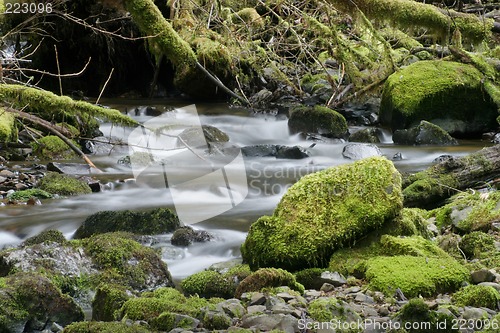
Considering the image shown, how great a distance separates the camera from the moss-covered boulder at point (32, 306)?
4.02 metres

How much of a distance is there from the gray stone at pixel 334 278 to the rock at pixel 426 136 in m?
8.03

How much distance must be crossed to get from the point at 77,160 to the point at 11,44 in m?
5.30

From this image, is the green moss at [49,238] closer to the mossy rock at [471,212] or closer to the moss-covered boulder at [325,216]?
the moss-covered boulder at [325,216]

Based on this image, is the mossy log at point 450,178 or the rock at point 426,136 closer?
the mossy log at point 450,178

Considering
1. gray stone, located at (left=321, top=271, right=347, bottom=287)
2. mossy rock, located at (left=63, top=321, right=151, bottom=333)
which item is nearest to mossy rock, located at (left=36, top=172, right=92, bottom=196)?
gray stone, located at (left=321, top=271, right=347, bottom=287)

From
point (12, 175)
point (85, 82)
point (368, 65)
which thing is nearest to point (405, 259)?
point (12, 175)

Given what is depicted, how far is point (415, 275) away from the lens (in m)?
4.45

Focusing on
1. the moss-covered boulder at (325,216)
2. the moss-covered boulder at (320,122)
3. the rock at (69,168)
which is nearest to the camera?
the moss-covered boulder at (325,216)

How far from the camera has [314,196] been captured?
5418mm

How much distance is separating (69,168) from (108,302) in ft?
20.2

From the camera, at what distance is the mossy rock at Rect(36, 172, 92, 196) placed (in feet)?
28.2

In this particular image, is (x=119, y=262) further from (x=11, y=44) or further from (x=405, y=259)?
(x=11, y=44)

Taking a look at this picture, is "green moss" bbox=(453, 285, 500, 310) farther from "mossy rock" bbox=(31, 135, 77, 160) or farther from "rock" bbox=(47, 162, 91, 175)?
"mossy rock" bbox=(31, 135, 77, 160)

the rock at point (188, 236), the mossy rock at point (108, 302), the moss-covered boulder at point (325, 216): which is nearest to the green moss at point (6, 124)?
the rock at point (188, 236)
